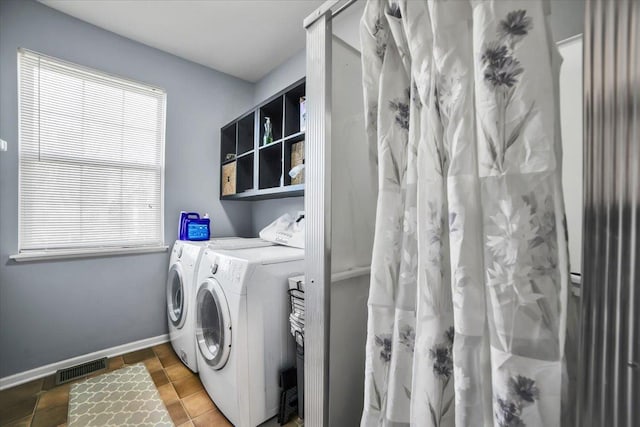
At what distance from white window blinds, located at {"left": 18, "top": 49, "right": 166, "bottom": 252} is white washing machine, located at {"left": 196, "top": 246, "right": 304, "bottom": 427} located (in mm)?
1240

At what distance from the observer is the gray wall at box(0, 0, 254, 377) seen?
70.8 inches

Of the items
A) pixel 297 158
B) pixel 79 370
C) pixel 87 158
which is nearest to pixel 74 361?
pixel 79 370

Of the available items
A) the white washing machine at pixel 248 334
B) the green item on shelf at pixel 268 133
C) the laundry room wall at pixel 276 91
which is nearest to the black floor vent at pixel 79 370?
the white washing machine at pixel 248 334

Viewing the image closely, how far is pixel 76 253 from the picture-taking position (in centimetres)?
203

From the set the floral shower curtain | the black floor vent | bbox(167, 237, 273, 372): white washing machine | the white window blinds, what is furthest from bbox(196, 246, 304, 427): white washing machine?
the white window blinds

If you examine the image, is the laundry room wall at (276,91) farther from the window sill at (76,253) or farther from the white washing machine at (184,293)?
the window sill at (76,253)

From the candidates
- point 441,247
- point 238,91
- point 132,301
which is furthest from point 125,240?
point 441,247

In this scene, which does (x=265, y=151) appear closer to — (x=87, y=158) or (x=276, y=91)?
(x=276, y=91)

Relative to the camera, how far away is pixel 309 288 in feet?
2.91

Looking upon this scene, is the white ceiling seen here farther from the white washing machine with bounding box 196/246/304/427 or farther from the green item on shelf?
the white washing machine with bounding box 196/246/304/427

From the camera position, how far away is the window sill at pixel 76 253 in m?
1.85

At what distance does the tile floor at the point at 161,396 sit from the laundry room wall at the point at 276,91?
1.45 m

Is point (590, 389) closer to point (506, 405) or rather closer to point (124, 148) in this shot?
point (506, 405)

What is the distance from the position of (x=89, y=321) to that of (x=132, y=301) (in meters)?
0.29
